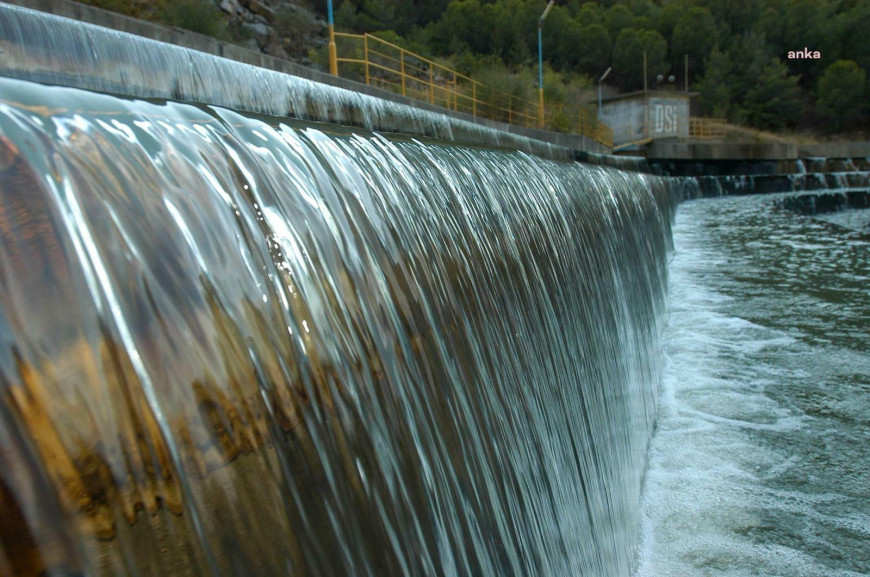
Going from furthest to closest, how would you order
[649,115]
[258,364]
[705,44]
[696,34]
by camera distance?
1. [696,34]
2. [705,44]
3. [649,115]
4. [258,364]

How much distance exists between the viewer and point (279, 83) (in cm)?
331

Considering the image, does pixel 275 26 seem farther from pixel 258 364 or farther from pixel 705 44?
pixel 258 364

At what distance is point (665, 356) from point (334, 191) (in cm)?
371

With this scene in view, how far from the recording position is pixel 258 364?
100 cm

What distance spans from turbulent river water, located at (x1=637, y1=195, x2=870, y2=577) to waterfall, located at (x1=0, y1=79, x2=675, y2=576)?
58cm

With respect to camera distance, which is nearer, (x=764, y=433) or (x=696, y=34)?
(x=764, y=433)

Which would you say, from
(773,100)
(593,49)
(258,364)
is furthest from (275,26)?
(258,364)

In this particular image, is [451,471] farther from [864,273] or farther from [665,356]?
[864,273]

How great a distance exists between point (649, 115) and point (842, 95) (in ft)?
72.9

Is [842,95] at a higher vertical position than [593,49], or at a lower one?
lower

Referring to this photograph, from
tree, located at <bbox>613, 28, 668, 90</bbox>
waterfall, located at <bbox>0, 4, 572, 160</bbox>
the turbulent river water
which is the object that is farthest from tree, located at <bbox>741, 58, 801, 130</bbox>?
waterfall, located at <bbox>0, 4, 572, 160</bbox>

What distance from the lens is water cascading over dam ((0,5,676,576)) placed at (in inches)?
28.7

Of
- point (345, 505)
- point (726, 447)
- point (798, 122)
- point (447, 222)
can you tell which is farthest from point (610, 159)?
point (798, 122)

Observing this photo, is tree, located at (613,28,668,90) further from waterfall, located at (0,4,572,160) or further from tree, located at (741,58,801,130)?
waterfall, located at (0,4,572,160)
